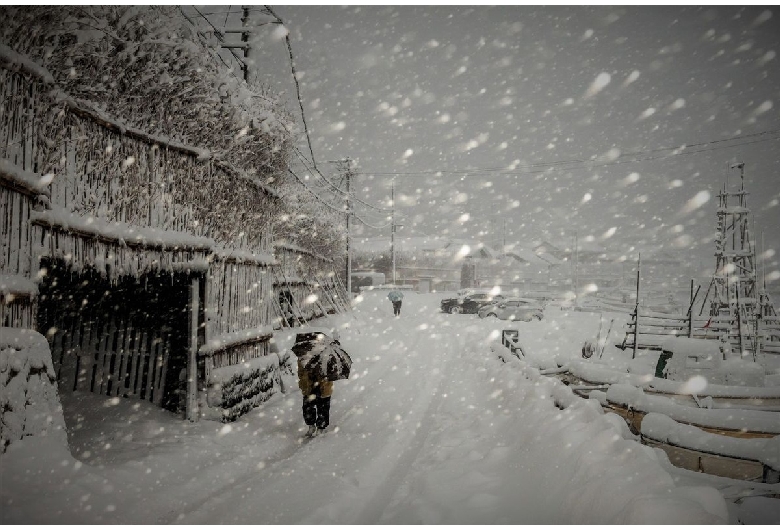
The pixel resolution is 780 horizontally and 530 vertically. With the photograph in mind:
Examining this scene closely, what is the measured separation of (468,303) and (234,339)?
2393cm

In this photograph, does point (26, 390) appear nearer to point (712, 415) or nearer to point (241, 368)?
point (241, 368)

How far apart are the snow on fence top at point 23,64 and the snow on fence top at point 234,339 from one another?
4.16 meters

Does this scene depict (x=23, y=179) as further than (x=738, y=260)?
No

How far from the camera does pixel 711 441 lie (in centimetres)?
479

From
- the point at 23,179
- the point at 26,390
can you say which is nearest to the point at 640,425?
the point at 26,390

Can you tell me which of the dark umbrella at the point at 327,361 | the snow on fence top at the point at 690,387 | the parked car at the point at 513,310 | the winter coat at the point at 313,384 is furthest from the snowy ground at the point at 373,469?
the parked car at the point at 513,310

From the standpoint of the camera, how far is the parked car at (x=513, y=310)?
2677cm

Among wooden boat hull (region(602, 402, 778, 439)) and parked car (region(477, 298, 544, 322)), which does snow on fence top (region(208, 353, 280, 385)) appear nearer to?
wooden boat hull (region(602, 402, 778, 439))

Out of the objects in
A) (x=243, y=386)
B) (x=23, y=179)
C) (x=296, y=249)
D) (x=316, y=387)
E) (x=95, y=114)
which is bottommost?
(x=243, y=386)

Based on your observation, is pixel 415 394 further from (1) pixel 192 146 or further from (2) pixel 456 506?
(1) pixel 192 146

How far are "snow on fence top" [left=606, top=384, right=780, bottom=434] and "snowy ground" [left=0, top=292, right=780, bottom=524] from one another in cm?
101

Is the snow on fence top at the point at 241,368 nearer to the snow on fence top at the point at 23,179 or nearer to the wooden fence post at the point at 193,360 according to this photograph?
the wooden fence post at the point at 193,360

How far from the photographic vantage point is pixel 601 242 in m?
96.3

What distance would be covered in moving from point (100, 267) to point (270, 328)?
4.35 metres
